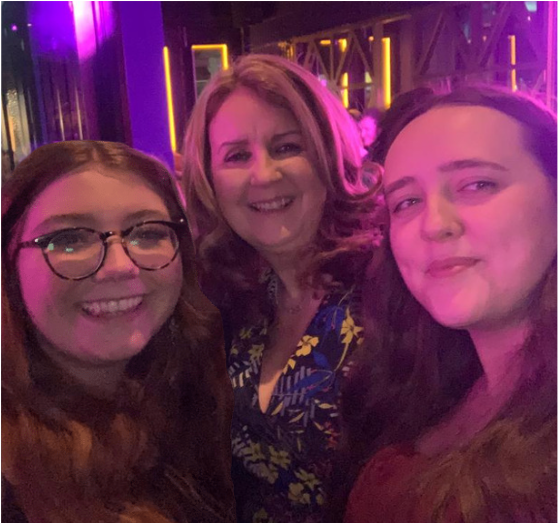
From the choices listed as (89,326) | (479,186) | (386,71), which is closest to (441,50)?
(386,71)

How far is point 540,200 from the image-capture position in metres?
0.68

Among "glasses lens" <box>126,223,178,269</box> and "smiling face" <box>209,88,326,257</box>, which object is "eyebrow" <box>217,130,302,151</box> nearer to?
"smiling face" <box>209,88,326,257</box>

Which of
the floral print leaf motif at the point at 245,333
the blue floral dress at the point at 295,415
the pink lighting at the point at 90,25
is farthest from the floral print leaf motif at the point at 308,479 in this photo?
the pink lighting at the point at 90,25

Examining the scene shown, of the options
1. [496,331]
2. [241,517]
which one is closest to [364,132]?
[496,331]

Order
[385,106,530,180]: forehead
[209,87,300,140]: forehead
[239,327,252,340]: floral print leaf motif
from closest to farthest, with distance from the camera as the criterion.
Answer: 1. [385,106,530,180]: forehead
2. [209,87,300,140]: forehead
3. [239,327,252,340]: floral print leaf motif

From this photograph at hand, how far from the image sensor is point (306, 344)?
847 mm

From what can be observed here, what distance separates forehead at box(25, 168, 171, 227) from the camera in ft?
2.39

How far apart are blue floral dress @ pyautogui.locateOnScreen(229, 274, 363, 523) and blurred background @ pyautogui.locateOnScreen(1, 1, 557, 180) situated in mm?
300

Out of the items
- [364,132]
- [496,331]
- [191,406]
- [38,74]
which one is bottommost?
[191,406]

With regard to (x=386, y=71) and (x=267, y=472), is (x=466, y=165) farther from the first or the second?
(x=267, y=472)

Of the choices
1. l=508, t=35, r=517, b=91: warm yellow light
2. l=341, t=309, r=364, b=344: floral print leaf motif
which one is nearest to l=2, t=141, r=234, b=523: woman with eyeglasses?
l=341, t=309, r=364, b=344: floral print leaf motif

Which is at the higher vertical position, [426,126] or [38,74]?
[38,74]

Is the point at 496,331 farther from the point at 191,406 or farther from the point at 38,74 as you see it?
the point at 38,74

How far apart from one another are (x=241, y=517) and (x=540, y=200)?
637mm
